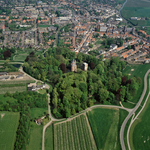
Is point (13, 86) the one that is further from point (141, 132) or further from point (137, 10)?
point (137, 10)

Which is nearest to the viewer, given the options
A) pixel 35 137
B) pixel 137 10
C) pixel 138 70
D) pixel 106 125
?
pixel 35 137

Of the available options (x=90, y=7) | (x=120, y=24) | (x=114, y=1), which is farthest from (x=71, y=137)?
(x=114, y=1)

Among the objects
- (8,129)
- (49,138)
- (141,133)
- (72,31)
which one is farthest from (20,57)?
(141,133)

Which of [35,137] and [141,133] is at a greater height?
[141,133]

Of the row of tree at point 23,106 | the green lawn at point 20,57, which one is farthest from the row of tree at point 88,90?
the green lawn at point 20,57

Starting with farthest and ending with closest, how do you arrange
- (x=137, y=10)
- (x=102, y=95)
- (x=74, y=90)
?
(x=137, y=10), (x=102, y=95), (x=74, y=90)

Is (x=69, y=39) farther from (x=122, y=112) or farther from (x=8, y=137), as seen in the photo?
(x=8, y=137)
